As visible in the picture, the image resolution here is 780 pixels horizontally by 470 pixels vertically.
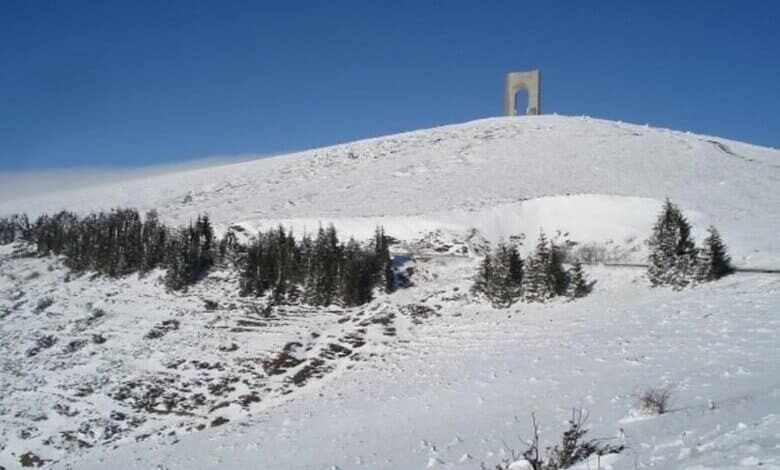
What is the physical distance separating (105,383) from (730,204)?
173ft

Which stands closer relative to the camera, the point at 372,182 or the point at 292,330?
the point at 292,330

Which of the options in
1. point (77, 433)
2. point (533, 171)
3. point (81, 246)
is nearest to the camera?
point (77, 433)

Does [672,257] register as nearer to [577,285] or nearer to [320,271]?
[577,285]

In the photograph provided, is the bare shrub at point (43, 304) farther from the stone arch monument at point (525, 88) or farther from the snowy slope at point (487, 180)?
the stone arch monument at point (525, 88)

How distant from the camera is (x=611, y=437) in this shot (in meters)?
11.5

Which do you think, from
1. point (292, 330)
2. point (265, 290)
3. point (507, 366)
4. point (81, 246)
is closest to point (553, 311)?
point (507, 366)

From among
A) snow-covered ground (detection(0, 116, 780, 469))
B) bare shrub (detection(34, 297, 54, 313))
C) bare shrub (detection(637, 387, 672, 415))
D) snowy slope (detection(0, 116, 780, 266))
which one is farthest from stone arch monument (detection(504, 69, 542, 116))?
bare shrub (detection(637, 387, 672, 415))

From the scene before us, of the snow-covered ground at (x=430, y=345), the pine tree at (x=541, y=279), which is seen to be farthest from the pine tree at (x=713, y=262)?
the pine tree at (x=541, y=279)

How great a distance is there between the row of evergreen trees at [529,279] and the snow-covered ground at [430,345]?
4.72 feet

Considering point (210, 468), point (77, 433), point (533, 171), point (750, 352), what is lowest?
point (77, 433)

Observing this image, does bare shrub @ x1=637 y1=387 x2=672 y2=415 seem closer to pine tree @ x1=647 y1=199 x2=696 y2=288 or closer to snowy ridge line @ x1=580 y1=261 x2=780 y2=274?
pine tree @ x1=647 y1=199 x2=696 y2=288

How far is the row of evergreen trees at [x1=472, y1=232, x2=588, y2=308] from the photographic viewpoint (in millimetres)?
42125

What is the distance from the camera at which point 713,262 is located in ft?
126

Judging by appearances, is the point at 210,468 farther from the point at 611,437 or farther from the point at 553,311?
the point at 553,311
